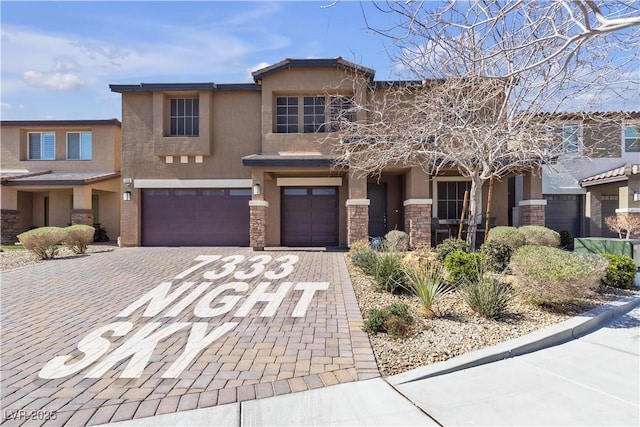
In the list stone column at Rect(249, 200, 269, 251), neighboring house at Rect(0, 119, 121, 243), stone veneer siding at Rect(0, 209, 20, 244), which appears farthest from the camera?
neighboring house at Rect(0, 119, 121, 243)

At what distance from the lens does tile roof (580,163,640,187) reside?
15.1m

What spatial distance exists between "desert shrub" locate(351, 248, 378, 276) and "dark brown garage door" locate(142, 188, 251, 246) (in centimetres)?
742

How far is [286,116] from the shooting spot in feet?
53.3

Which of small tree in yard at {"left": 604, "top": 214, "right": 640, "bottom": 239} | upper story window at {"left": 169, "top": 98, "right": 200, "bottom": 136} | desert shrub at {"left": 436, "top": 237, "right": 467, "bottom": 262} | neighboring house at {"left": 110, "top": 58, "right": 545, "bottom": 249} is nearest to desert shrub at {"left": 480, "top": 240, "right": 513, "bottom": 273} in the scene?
desert shrub at {"left": 436, "top": 237, "right": 467, "bottom": 262}

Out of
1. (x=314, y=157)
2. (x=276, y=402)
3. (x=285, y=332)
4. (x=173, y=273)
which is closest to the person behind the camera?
(x=276, y=402)

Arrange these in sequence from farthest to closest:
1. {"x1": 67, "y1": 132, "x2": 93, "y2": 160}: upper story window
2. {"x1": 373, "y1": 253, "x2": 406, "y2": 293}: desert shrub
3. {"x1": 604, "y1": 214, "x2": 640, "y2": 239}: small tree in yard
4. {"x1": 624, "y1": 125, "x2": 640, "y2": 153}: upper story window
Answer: {"x1": 67, "y1": 132, "x2": 93, "y2": 160}: upper story window → {"x1": 624, "y1": 125, "x2": 640, "y2": 153}: upper story window → {"x1": 604, "y1": 214, "x2": 640, "y2": 239}: small tree in yard → {"x1": 373, "y1": 253, "x2": 406, "y2": 293}: desert shrub

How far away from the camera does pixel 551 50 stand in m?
7.32

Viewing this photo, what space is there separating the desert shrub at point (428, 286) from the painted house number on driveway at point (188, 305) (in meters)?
2.06

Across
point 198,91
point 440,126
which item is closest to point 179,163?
point 198,91

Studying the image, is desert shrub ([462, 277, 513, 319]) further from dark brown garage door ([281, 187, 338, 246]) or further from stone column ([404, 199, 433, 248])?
dark brown garage door ([281, 187, 338, 246])

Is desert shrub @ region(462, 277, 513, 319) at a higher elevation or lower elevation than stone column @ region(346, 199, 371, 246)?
lower

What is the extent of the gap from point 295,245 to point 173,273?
23.9 ft

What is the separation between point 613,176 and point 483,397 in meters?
16.0

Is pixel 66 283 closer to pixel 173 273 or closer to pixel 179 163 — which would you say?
pixel 173 273
